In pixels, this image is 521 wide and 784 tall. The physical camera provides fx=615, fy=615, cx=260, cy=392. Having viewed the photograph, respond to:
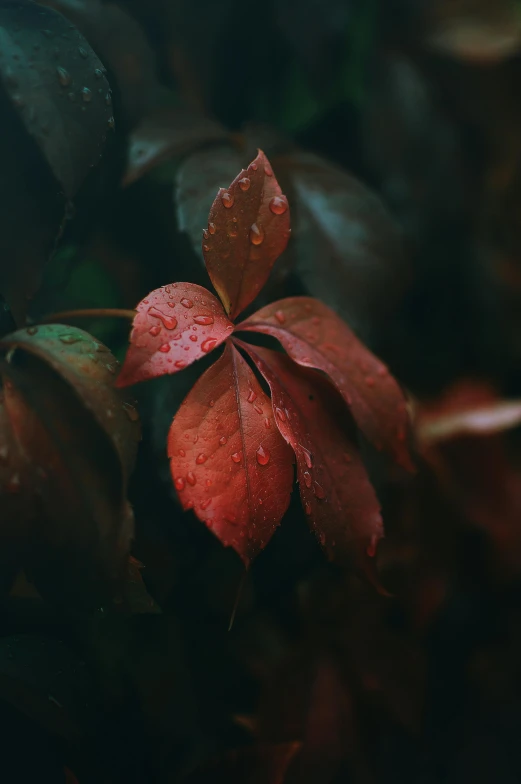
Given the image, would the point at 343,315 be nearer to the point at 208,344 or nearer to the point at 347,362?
the point at 347,362

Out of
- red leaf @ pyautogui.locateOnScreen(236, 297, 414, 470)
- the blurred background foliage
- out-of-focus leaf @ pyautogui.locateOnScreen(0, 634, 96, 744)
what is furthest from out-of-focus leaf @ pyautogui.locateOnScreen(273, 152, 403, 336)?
out-of-focus leaf @ pyautogui.locateOnScreen(0, 634, 96, 744)

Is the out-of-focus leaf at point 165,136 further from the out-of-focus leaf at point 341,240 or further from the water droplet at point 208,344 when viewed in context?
the water droplet at point 208,344

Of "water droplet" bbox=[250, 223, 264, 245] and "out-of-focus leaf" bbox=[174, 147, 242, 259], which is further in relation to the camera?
"out-of-focus leaf" bbox=[174, 147, 242, 259]

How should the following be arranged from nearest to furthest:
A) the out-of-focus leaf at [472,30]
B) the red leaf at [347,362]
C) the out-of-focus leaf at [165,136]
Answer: the red leaf at [347,362]
the out-of-focus leaf at [165,136]
the out-of-focus leaf at [472,30]

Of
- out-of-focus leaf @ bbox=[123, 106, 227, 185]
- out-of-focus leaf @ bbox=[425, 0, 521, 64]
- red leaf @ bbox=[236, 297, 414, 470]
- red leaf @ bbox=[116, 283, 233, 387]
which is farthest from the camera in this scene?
out-of-focus leaf @ bbox=[425, 0, 521, 64]

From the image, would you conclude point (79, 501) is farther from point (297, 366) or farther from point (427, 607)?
point (427, 607)

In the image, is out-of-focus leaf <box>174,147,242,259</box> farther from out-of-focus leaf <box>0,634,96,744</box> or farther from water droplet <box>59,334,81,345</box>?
out-of-focus leaf <box>0,634,96,744</box>

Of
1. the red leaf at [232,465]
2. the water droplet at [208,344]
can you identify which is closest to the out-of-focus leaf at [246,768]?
the red leaf at [232,465]

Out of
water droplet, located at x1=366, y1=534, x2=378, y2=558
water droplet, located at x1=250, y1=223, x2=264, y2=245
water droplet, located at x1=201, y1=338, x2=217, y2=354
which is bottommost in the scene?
water droplet, located at x1=366, y1=534, x2=378, y2=558
